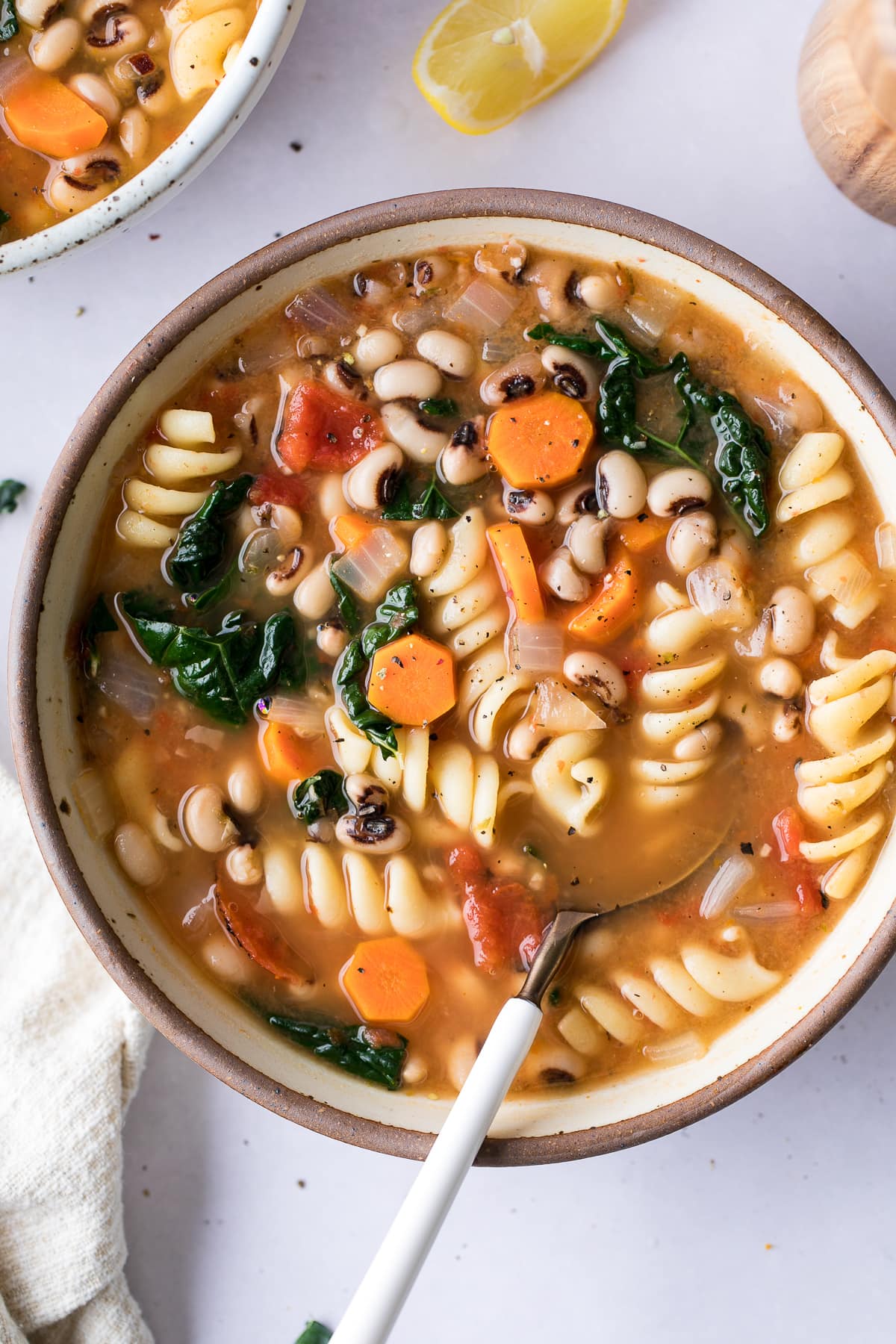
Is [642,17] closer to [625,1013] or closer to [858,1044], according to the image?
[625,1013]

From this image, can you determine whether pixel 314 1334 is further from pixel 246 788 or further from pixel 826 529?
pixel 826 529

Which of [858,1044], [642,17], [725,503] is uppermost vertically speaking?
[642,17]

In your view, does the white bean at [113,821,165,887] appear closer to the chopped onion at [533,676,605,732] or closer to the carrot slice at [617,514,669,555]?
the chopped onion at [533,676,605,732]

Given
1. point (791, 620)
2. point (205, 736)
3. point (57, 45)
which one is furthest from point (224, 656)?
point (57, 45)

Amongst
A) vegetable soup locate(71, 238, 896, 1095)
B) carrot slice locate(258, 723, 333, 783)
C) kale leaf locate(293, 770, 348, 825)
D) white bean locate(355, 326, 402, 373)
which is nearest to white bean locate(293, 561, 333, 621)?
vegetable soup locate(71, 238, 896, 1095)

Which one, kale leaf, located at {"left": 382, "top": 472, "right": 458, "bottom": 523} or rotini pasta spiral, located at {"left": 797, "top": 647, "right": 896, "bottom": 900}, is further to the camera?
kale leaf, located at {"left": 382, "top": 472, "right": 458, "bottom": 523}

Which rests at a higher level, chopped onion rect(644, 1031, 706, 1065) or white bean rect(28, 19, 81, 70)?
white bean rect(28, 19, 81, 70)

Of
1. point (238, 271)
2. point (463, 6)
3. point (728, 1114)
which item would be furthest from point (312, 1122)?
point (463, 6)
